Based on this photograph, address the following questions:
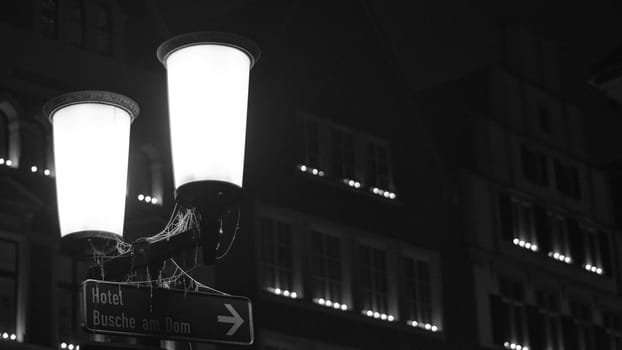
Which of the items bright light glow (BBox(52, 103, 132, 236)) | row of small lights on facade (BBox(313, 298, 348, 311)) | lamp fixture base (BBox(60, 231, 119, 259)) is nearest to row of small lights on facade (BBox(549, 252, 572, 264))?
row of small lights on facade (BBox(313, 298, 348, 311))

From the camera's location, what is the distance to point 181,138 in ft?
22.9

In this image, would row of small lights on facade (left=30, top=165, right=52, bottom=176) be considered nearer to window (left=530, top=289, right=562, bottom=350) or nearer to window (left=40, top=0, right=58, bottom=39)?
window (left=40, top=0, right=58, bottom=39)

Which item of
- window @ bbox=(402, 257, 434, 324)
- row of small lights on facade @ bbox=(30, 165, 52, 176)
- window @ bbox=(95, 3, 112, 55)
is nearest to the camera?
row of small lights on facade @ bbox=(30, 165, 52, 176)

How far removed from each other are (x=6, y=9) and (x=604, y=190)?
1991 cm

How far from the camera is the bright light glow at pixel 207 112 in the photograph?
6891 millimetres

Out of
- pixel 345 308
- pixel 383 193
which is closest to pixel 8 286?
pixel 345 308

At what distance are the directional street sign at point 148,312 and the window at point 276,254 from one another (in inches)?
851

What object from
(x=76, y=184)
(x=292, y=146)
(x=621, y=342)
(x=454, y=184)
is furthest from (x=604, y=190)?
(x=76, y=184)

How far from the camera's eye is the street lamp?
271 inches

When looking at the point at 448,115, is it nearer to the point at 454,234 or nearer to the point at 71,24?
the point at 454,234

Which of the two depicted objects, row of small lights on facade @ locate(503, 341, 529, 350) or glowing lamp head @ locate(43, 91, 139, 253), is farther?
row of small lights on facade @ locate(503, 341, 529, 350)

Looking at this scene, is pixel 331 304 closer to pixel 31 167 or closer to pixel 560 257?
pixel 31 167

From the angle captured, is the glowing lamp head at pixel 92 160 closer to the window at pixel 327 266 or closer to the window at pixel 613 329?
the window at pixel 327 266

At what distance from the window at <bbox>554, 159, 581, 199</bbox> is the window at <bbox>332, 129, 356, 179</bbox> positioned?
7489 mm
